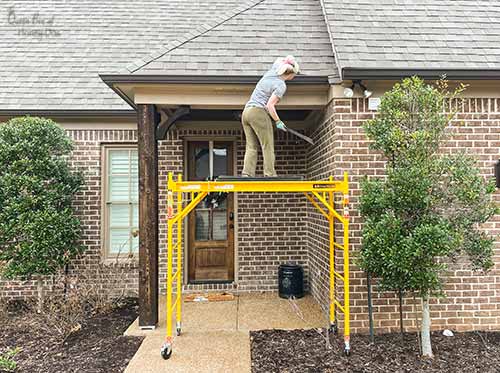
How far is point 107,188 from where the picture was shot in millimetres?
6211

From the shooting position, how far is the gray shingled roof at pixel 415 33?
434 centimetres

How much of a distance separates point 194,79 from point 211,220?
287cm

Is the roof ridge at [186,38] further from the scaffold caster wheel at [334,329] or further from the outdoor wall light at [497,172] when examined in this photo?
the outdoor wall light at [497,172]

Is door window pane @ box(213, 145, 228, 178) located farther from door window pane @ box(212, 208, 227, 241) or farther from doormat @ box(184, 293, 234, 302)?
doormat @ box(184, 293, 234, 302)

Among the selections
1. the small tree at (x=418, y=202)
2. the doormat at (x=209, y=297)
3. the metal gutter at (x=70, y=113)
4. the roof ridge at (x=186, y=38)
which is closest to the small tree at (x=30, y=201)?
the metal gutter at (x=70, y=113)

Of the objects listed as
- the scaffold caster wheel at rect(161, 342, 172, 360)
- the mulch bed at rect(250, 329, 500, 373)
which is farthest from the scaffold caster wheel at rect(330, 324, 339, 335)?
the scaffold caster wheel at rect(161, 342, 172, 360)

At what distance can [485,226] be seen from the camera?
4391mm

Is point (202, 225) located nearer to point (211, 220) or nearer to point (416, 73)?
point (211, 220)

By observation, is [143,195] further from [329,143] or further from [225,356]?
[329,143]

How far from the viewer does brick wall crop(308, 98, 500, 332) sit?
14.0ft

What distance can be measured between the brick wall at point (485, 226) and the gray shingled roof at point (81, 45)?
3.82 metres

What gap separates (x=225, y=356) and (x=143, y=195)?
2.14 metres

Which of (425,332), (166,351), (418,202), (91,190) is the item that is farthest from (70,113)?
(425,332)

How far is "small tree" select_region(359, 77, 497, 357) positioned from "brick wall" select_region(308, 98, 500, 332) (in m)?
0.62
